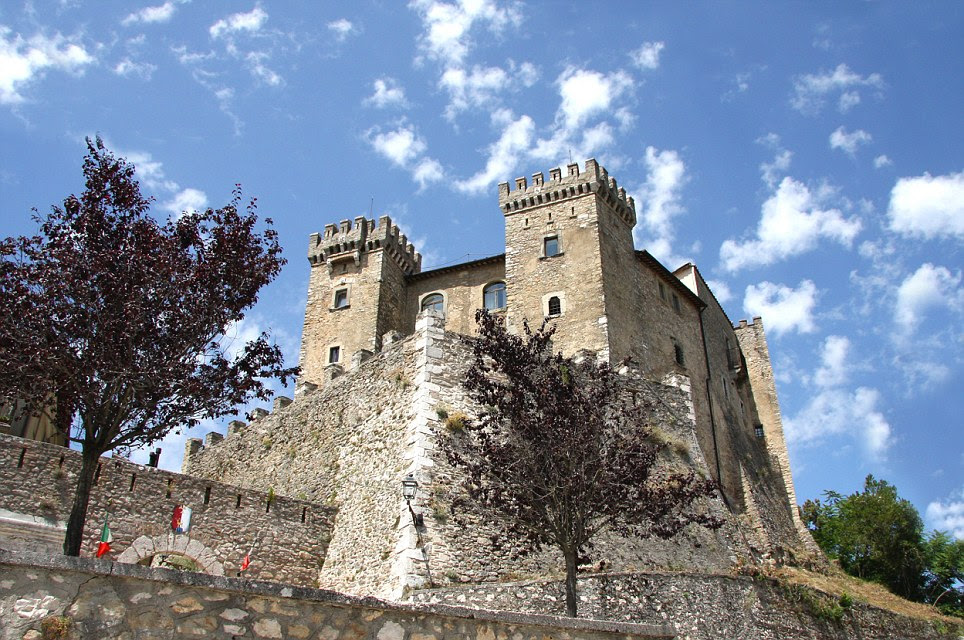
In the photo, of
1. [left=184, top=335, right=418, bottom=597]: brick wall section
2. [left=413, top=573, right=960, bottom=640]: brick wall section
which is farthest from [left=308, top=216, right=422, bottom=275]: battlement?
[left=413, top=573, right=960, bottom=640]: brick wall section

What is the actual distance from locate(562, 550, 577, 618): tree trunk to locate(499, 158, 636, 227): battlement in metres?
25.0

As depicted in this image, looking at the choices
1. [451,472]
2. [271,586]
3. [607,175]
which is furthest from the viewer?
[607,175]

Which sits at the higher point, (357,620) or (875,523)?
(875,523)

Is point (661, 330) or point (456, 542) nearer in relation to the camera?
point (456, 542)

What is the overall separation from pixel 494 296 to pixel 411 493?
20.7 meters

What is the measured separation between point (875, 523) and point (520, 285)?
1795 cm

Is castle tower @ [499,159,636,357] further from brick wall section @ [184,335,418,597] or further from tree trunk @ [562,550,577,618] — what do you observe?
tree trunk @ [562,550,577,618]

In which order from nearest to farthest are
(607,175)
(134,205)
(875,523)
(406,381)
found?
1. (134,205)
2. (406,381)
3. (875,523)
4. (607,175)

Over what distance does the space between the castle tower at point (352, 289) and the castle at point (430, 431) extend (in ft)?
0.35

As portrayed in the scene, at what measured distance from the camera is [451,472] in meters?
19.1

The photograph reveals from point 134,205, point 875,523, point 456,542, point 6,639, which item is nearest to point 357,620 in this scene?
point 6,639

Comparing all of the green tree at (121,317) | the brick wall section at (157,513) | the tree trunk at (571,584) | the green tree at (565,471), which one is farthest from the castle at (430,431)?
the green tree at (121,317)

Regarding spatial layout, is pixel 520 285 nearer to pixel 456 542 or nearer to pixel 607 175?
pixel 607 175

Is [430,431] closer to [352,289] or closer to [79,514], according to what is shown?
[79,514]
